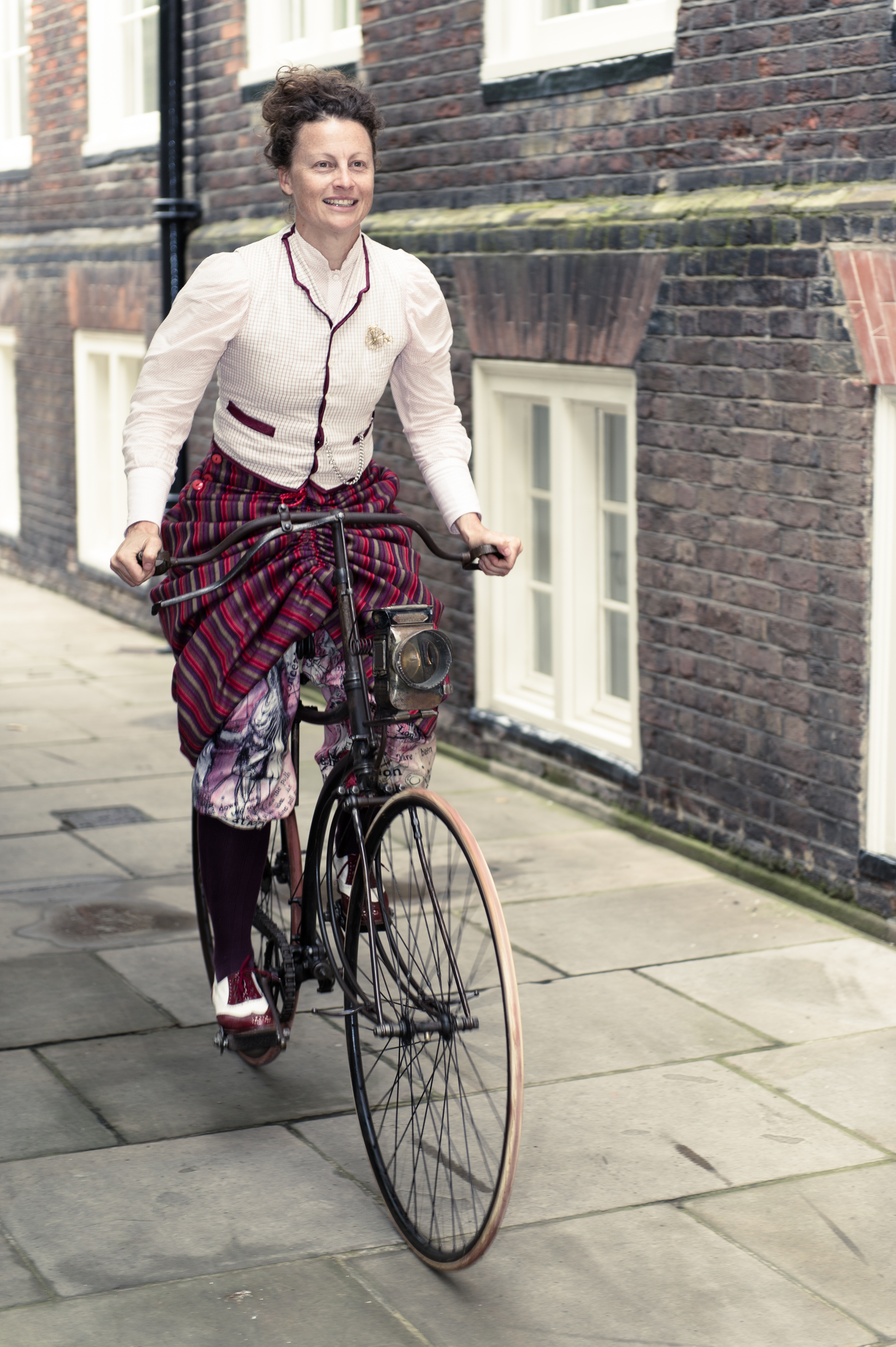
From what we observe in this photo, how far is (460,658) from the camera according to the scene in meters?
7.96

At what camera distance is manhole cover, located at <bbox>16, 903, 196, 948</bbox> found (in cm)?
555

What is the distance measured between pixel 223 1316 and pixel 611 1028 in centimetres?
173

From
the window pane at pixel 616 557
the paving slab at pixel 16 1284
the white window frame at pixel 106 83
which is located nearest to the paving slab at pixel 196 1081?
the paving slab at pixel 16 1284

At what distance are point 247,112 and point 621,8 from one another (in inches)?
143

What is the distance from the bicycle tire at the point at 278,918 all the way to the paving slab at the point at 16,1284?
82 centimetres

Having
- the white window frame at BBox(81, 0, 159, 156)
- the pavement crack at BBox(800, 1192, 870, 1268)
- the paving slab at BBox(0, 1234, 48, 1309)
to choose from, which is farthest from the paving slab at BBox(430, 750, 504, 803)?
the white window frame at BBox(81, 0, 159, 156)

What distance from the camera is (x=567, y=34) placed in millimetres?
7059

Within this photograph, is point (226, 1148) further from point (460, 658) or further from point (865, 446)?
point (460, 658)

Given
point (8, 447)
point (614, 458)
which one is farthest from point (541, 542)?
point (8, 447)

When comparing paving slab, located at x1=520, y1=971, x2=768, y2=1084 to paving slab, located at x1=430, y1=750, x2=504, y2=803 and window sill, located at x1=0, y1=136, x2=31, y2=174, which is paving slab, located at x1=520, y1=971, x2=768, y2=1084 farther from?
window sill, located at x1=0, y1=136, x2=31, y2=174

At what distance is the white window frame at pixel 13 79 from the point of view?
45.6 ft

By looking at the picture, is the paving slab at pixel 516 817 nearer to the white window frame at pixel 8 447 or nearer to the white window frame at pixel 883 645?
the white window frame at pixel 883 645

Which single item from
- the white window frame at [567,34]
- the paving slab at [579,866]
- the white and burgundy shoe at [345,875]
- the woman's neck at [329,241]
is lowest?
the paving slab at [579,866]

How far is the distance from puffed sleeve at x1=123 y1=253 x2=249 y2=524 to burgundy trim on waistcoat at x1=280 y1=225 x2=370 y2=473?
0.11 m
